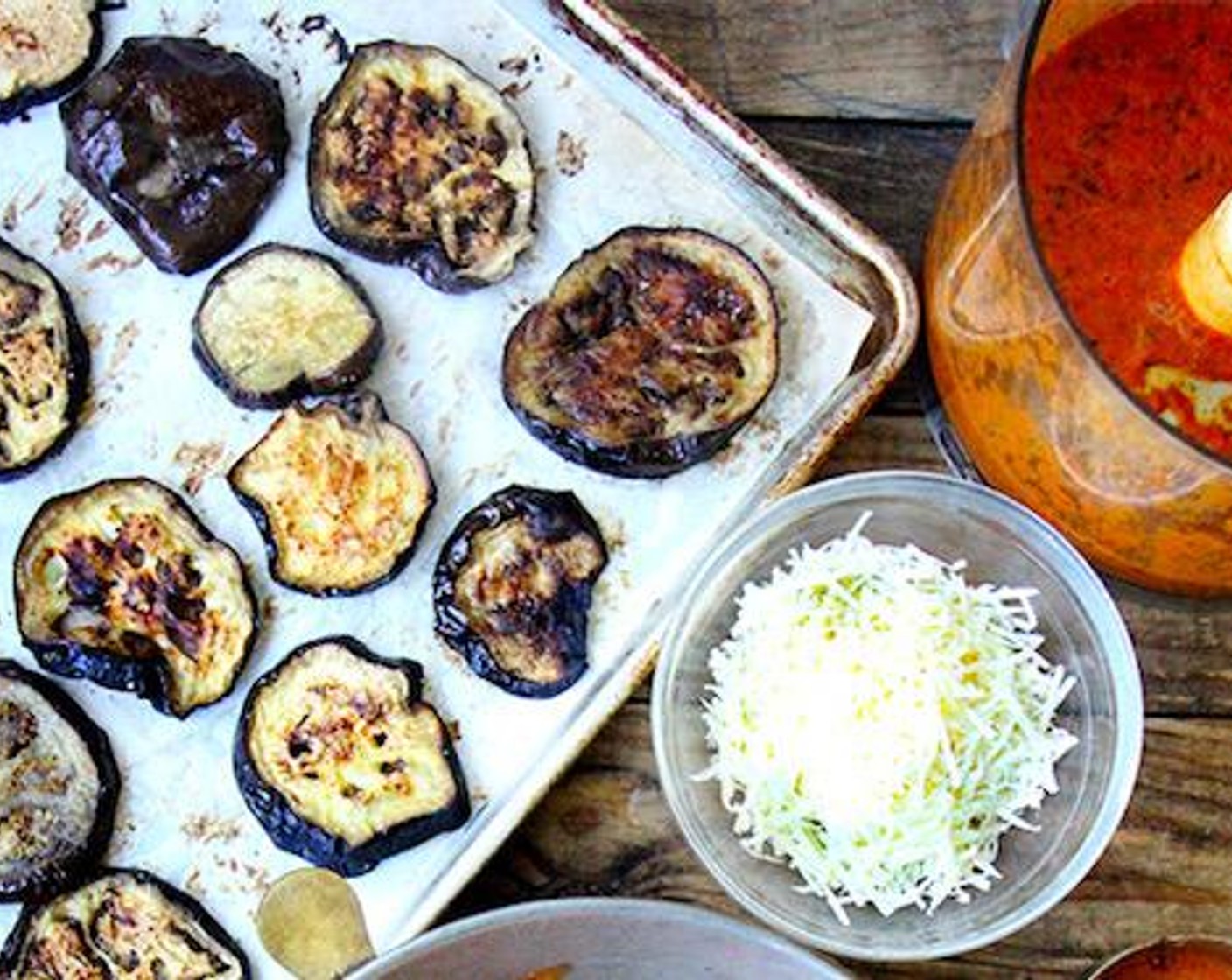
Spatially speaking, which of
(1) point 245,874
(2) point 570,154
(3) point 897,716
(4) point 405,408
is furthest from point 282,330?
(3) point 897,716

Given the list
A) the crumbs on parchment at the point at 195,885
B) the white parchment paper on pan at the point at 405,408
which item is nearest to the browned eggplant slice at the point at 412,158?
the white parchment paper on pan at the point at 405,408

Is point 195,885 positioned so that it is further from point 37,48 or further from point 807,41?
point 807,41

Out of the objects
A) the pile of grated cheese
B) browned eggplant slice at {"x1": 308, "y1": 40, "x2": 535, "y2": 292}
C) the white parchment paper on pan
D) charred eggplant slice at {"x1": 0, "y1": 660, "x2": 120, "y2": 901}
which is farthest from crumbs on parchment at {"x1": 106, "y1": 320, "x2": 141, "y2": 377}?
the pile of grated cheese

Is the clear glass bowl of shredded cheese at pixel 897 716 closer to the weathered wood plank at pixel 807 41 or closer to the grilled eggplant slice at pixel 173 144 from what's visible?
the weathered wood plank at pixel 807 41

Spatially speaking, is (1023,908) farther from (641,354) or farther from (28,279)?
(28,279)

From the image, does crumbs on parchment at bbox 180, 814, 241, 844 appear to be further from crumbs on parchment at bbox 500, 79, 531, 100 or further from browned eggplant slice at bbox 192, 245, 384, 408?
crumbs on parchment at bbox 500, 79, 531, 100

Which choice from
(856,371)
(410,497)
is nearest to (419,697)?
(410,497)
